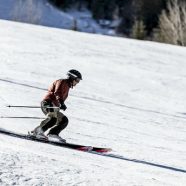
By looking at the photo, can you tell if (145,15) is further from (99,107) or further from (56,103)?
(56,103)

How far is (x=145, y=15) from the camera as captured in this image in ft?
218

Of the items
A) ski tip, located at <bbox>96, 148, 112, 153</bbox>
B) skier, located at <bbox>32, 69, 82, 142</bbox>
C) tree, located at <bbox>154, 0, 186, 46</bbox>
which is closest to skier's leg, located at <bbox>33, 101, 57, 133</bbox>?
skier, located at <bbox>32, 69, 82, 142</bbox>

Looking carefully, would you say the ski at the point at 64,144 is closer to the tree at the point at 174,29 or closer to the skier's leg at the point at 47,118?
the skier's leg at the point at 47,118

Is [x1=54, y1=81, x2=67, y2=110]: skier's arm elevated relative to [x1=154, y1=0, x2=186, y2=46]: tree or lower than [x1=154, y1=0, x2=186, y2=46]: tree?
lower

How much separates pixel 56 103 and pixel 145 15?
57849 mm

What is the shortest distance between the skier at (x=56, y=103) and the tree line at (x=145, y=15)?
35.1 meters

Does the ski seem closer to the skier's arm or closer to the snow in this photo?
the snow

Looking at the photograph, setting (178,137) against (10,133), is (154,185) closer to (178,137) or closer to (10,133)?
(10,133)

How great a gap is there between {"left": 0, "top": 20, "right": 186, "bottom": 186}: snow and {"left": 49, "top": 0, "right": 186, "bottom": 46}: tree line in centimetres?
1827

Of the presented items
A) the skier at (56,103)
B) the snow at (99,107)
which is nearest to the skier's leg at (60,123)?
the skier at (56,103)

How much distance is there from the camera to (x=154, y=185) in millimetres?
7496

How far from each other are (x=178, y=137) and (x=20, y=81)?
6.52m

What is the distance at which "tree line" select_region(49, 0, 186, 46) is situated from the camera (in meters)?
50.8

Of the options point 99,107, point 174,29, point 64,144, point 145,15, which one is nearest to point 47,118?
point 64,144
